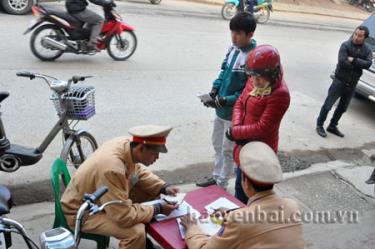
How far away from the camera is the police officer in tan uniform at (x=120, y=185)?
3.18m

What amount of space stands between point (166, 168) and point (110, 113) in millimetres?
1562

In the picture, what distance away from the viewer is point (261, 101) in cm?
379

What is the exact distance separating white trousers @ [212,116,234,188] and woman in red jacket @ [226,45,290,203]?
497mm

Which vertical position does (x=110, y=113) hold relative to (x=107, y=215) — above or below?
below

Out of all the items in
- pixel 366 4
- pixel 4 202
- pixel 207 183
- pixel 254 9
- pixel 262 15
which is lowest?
pixel 366 4

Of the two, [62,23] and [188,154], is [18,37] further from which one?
[188,154]

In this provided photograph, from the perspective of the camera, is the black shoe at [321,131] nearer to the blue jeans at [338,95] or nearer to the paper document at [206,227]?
the blue jeans at [338,95]

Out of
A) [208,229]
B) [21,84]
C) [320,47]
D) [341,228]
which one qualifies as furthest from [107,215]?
[320,47]

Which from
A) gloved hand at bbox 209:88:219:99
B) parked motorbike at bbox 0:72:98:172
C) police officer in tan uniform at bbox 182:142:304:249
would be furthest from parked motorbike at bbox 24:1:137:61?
police officer in tan uniform at bbox 182:142:304:249

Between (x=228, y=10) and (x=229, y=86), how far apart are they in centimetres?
1089

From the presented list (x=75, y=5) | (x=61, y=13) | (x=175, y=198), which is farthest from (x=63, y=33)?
(x=175, y=198)

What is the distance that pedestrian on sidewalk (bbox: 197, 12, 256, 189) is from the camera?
4.18 metres

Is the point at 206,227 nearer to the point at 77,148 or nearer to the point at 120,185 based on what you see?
the point at 120,185

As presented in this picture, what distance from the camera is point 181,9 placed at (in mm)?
14781
